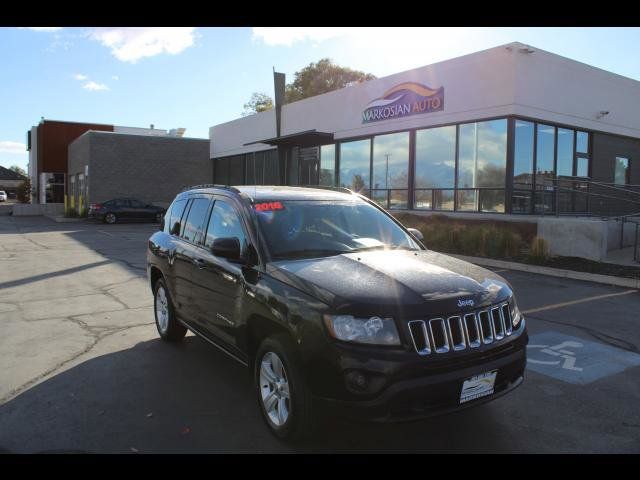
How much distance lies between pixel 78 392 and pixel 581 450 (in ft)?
13.1

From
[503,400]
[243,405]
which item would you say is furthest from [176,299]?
[503,400]

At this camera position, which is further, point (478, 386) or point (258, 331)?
point (258, 331)

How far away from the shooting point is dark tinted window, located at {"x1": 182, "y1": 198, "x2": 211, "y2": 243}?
17.2 feet

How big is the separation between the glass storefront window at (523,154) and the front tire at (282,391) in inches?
553

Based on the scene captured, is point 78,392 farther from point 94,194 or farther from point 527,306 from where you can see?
point 94,194

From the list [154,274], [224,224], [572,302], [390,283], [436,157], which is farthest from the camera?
[436,157]

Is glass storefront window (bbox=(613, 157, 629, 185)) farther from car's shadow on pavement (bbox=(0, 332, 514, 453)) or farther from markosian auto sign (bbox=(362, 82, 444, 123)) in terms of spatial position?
car's shadow on pavement (bbox=(0, 332, 514, 453))

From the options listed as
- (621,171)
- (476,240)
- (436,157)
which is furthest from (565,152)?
(476,240)

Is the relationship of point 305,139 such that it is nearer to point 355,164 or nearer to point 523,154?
point 355,164

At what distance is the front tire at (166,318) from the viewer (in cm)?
582

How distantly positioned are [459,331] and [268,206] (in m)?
1.94

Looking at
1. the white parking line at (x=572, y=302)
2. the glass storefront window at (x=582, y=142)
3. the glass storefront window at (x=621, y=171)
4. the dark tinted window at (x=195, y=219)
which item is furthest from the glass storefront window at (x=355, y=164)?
the dark tinted window at (x=195, y=219)

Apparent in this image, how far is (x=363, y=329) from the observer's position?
3.17 meters

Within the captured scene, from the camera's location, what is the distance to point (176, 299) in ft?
18.4
